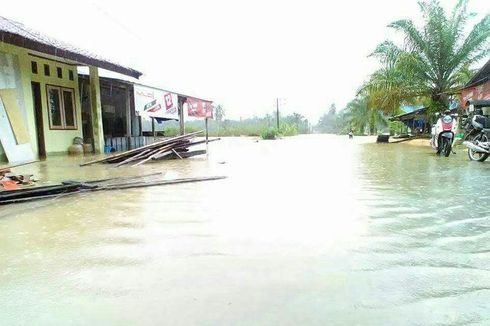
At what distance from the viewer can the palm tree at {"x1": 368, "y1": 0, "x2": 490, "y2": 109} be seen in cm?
1919

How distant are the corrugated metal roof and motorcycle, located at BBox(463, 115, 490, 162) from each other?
11.1 metres

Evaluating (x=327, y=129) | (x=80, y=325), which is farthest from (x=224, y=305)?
(x=327, y=129)

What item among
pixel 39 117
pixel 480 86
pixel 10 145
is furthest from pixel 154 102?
pixel 480 86

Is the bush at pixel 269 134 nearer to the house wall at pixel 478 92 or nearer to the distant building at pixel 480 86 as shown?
the house wall at pixel 478 92

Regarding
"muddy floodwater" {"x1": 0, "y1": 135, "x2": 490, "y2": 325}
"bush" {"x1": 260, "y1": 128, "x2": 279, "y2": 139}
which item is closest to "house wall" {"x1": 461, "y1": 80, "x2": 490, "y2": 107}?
"muddy floodwater" {"x1": 0, "y1": 135, "x2": 490, "y2": 325}

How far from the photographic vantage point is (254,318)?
6.46ft

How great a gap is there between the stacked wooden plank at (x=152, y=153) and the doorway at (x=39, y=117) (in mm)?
3652

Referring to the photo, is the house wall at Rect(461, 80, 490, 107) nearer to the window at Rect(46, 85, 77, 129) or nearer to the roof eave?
the roof eave

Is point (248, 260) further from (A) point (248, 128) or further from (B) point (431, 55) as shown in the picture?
(A) point (248, 128)

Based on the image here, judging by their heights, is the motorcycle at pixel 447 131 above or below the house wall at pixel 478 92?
below

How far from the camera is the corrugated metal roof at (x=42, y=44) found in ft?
29.8

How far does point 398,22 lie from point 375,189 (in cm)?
1728

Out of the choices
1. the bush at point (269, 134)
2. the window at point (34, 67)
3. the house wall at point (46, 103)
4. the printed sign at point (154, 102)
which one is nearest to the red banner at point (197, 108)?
the printed sign at point (154, 102)

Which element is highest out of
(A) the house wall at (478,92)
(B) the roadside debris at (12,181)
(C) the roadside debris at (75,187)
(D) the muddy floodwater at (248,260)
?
(A) the house wall at (478,92)
